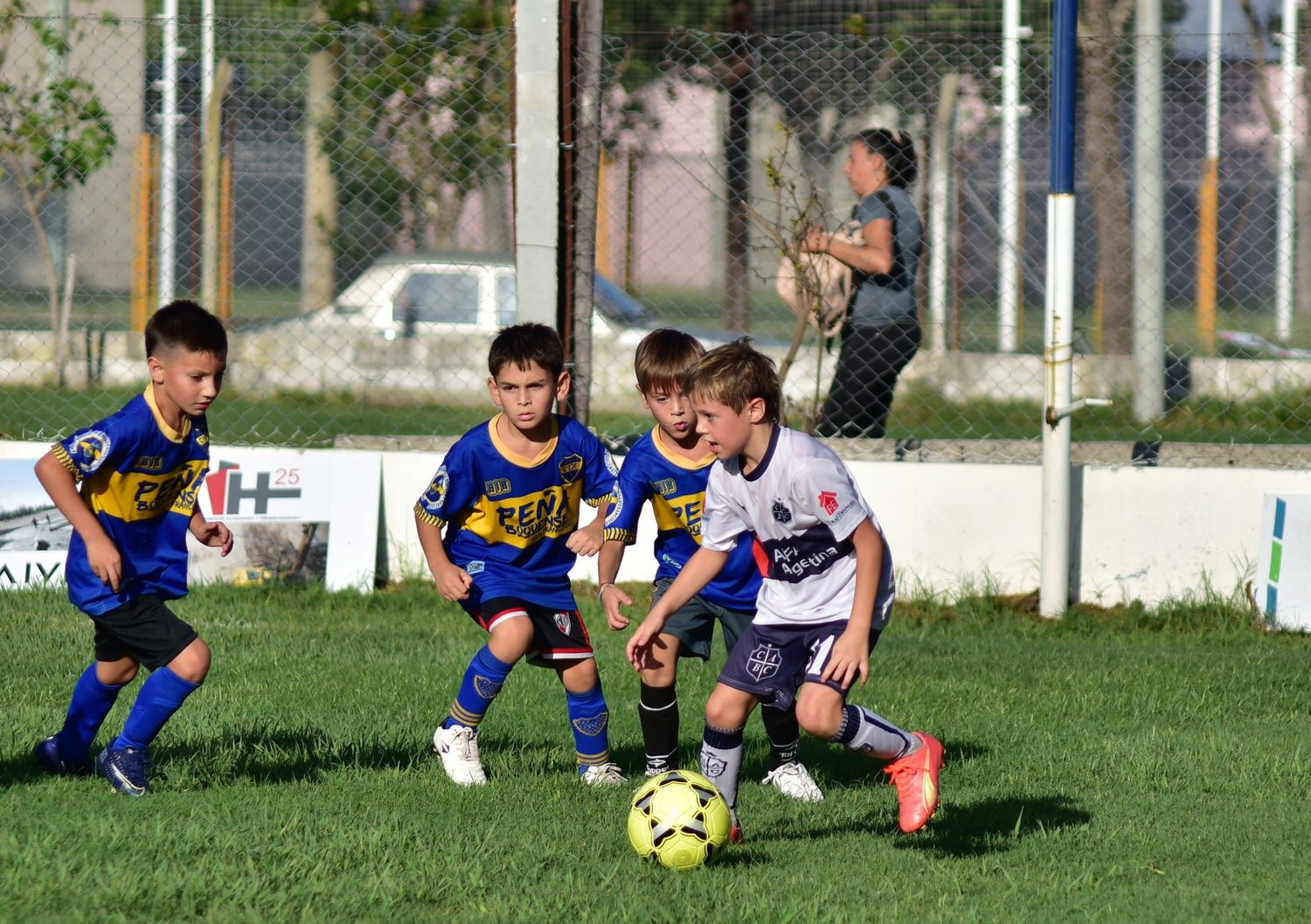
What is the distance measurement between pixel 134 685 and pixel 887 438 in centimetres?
421

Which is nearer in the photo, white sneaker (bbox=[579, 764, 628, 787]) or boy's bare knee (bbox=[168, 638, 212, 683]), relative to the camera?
boy's bare knee (bbox=[168, 638, 212, 683])

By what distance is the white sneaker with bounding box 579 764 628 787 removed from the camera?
16.0ft

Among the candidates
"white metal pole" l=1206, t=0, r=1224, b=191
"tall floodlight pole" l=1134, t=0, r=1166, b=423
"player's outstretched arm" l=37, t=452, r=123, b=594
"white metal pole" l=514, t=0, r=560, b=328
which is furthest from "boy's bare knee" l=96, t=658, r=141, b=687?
"tall floodlight pole" l=1134, t=0, r=1166, b=423

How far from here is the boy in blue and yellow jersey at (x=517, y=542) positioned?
485cm

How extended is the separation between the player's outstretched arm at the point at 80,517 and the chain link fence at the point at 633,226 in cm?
394

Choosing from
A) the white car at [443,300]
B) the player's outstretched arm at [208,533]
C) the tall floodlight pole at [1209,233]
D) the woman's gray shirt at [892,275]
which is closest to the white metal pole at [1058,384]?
the woman's gray shirt at [892,275]

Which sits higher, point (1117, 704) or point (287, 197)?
point (287, 197)

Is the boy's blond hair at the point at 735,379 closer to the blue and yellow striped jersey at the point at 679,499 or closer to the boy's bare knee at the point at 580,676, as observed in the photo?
the blue and yellow striped jersey at the point at 679,499

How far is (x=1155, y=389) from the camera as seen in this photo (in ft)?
30.1

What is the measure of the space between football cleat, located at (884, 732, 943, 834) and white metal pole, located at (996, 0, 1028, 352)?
4.90m

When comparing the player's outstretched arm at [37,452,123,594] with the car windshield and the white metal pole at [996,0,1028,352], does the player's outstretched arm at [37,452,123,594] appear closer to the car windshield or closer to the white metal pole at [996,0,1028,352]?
the car windshield

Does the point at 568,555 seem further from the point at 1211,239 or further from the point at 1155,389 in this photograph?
the point at 1211,239

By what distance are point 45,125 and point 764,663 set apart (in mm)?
8722

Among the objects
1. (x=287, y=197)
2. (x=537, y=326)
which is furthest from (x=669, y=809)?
(x=287, y=197)
